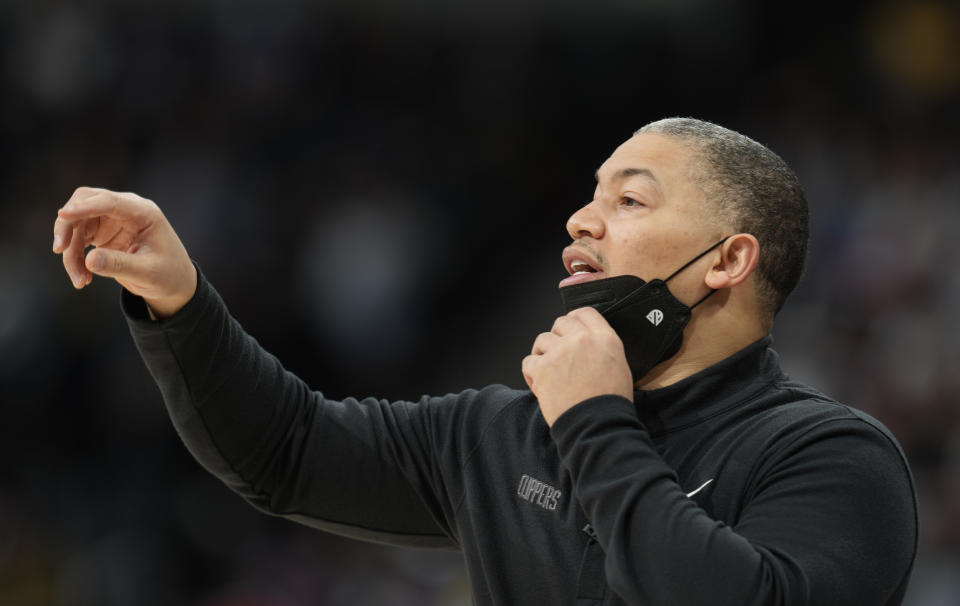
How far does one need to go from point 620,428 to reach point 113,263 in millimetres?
935

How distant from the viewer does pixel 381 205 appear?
21.7 feet

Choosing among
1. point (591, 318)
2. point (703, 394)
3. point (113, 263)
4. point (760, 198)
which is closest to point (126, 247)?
point (113, 263)

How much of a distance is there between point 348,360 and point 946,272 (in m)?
3.09

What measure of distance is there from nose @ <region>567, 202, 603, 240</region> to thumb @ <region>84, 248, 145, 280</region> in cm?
82

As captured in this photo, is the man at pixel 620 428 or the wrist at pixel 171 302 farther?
the wrist at pixel 171 302

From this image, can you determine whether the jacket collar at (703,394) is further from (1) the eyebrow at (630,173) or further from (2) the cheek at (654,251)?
(1) the eyebrow at (630,173)

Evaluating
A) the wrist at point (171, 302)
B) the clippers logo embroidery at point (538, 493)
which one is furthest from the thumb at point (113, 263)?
the clippers logo embroidery at point (538, 493)

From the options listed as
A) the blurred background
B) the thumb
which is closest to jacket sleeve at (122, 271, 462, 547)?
→ the thumb

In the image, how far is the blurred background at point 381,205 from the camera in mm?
5727

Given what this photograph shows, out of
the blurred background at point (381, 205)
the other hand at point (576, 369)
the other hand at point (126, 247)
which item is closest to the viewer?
the other hand at point (576, 369)

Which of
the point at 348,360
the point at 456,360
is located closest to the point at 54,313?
the point at 348,360

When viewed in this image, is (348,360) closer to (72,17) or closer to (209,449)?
(72,17)

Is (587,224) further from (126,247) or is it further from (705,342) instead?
(126,247)

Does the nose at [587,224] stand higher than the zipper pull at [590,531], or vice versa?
the nose at [587,224]
